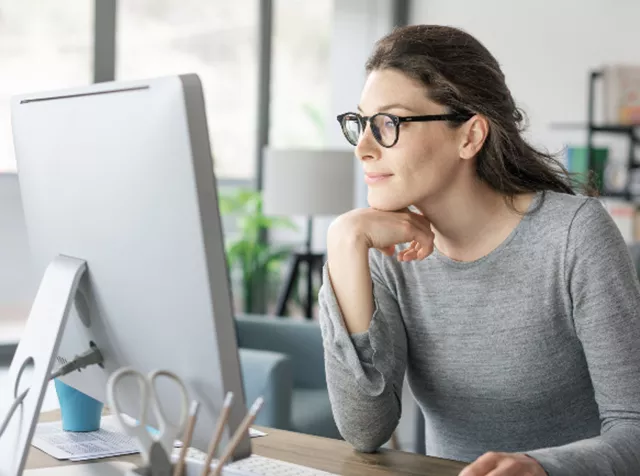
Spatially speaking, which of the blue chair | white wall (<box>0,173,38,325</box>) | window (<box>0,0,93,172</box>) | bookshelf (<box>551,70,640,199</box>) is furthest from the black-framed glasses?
bookshelf (<box>551,70,640,199</box>)

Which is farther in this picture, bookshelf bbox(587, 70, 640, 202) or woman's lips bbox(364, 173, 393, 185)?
bookshelf bbox(587, 70, 640, 202)

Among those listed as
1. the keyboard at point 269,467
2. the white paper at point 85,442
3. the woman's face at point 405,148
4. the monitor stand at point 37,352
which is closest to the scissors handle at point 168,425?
the monitor stand at point 37,352

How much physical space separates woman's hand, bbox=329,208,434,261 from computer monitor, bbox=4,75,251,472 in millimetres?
536

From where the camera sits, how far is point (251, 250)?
5223 millimetres

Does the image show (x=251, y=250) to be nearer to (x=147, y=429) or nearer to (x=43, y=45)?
(x=43, y=45)

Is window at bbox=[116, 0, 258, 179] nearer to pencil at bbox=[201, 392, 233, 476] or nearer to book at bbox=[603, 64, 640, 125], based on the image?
book at bbox=[603, 64, 640, 125]

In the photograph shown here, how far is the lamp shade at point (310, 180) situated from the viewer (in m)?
4.21

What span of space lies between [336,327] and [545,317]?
0.34 meters

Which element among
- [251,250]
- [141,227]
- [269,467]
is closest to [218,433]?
[141,227]

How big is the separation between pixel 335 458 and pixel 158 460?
0.54 m

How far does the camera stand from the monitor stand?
1.08m

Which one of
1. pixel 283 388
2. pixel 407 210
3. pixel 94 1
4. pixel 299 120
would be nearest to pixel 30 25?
pixel 94 1

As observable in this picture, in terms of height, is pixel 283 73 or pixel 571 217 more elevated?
pixel 283 73

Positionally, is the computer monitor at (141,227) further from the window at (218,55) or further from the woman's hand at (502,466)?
the window at (218,55)
